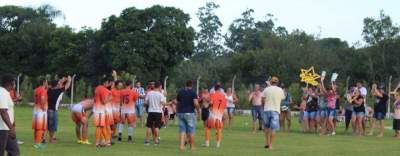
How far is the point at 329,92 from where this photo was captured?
2764cm

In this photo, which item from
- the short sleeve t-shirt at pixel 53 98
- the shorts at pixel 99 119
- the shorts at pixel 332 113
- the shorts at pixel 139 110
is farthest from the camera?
the shorts at pixel 139 110

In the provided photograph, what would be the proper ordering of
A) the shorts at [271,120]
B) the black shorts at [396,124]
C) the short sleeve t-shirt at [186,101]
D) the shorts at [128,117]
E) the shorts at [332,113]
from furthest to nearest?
the shorts at [332,113]
the black shorts at [396,124]
the shorts at [128,117]
the shorts at [271,120]
the short sleeve t-shirt at [186,101]

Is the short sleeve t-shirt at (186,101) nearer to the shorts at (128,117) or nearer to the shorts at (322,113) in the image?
the shorts at (128,117)

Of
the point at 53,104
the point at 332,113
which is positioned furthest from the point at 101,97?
the point at 332,113

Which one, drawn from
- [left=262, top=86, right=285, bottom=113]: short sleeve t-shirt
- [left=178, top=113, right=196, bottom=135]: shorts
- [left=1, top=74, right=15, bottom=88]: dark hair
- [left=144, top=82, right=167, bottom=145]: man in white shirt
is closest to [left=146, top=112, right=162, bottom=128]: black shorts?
[left=144, top=82, right=167, bottom=145]: man in white shirt

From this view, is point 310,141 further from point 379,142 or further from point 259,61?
point 259,61

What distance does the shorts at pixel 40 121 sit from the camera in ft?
64.2

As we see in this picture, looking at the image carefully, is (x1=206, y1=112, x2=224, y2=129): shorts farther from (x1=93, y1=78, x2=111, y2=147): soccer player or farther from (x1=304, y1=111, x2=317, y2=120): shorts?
(x1=304, y1=111, x2=317, y2=120): shorts

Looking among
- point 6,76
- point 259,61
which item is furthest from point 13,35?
point 6,76

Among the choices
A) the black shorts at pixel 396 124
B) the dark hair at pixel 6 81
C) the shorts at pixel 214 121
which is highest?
the dark hair at pixel 6 81

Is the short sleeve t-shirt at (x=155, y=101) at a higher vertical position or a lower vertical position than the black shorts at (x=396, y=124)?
higher

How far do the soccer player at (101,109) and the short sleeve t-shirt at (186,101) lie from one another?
6.31ft

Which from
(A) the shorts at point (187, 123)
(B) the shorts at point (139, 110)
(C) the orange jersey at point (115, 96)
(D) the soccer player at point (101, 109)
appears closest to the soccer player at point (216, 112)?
(A) the shorts at point (187, 123)

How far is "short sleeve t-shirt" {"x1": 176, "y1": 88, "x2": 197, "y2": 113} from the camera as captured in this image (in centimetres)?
1980
